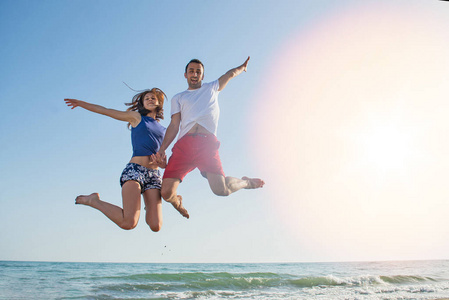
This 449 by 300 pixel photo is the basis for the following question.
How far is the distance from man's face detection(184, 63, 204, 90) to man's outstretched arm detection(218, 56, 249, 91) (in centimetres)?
26

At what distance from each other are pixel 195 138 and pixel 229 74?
1.01 metres

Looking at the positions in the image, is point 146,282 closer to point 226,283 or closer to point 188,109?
point 226,283

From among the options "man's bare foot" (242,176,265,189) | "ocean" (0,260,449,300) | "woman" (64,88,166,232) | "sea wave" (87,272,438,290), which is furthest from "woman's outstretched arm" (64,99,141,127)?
"sea wave" (87,272,438,290)

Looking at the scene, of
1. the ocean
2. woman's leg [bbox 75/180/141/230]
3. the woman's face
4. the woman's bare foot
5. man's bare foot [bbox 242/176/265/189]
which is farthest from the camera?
the ocean

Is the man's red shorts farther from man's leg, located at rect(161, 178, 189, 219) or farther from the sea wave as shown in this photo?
the sea wave

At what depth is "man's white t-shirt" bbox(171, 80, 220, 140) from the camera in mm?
4316

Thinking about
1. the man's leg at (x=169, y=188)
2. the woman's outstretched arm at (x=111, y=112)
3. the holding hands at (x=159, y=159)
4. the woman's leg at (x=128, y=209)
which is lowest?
the woman's leg at (x=128, y=209)

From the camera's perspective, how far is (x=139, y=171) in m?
4.22

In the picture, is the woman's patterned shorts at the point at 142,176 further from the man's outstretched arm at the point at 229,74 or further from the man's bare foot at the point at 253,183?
the man's outstretched arm at the point at 229,74

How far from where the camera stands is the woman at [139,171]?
4.14 meters

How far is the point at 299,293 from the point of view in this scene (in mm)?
A: 11820

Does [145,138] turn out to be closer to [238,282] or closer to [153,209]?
[153,209]

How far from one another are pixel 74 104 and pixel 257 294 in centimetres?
928

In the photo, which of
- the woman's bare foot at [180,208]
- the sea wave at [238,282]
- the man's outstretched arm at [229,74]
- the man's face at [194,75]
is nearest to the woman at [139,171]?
the woman's bare foot at [180,208]
